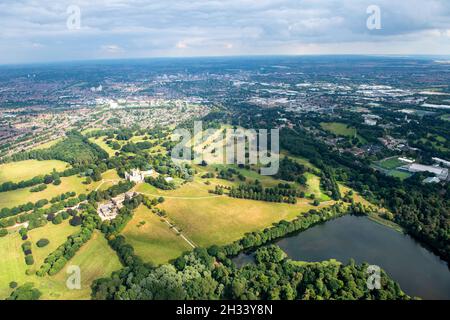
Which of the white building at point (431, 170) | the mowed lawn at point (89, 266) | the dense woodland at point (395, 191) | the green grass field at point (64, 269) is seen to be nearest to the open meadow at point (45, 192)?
the green grass field at point (64, 269)

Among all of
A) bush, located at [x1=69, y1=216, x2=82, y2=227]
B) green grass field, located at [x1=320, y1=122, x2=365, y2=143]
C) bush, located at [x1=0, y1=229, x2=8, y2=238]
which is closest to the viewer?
bush, located at [x1=0, y1=229, x2=8, y2=238]

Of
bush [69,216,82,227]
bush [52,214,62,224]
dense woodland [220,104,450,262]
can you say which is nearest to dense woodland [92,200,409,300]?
bush [69,216,82,227]

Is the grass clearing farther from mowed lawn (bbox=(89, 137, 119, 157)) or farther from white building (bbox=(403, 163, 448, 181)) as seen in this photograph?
white building (bbox=(403, 163, 448, 181))

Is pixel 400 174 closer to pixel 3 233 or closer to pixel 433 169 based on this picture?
pixel 433 169

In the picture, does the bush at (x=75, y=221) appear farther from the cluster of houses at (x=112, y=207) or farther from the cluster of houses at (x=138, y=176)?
the cluster of houses at (x=138, y=176)

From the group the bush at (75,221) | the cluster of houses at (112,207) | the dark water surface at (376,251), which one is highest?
the cluster of houses at (112,207)

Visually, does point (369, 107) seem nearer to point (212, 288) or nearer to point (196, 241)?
point (196, 241)
